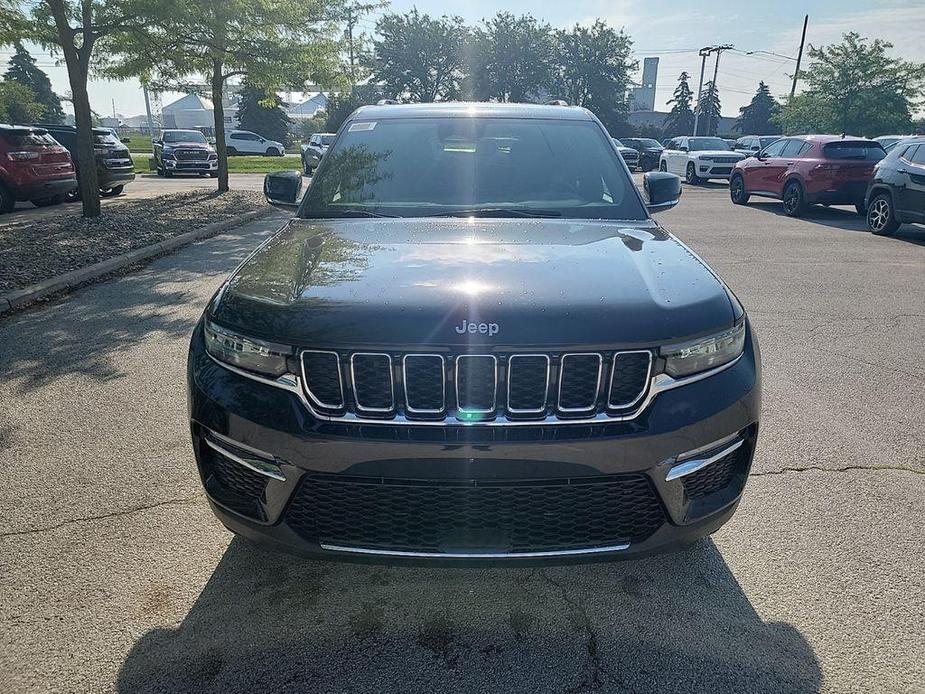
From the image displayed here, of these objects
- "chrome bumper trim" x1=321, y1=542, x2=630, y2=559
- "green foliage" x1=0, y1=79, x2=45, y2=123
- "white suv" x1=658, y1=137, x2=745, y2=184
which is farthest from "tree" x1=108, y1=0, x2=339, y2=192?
"green foliage" x1=0, y1=79, x2=45, y2=123

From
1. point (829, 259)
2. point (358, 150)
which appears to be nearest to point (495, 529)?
point (358, 150)

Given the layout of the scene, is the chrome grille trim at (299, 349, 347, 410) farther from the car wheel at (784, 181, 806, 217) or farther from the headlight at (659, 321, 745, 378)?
the car wheel at (784, 181, 806, 217)

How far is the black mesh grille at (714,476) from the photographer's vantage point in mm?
2100

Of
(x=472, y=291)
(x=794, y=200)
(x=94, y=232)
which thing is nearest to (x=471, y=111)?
(x=472, y=291)

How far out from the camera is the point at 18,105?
167 ft

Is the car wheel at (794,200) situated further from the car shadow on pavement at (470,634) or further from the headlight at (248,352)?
the headlight at (248,352)

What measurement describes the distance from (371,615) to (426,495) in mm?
665

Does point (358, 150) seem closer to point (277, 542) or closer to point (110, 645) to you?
point (277, 542)

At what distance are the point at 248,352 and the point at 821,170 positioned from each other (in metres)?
14.5

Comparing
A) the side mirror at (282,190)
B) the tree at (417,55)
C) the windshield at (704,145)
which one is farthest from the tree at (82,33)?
the tree at (417,55)

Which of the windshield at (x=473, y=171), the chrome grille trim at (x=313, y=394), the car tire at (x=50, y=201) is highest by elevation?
the windshield at (x=473, y=171)

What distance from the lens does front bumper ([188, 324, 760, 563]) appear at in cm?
194

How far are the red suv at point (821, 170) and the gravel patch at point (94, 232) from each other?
11791 millimetres

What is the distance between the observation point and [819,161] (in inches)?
535
